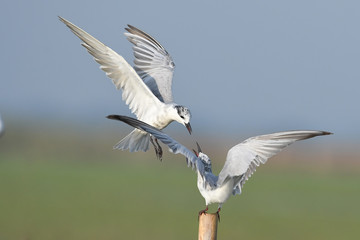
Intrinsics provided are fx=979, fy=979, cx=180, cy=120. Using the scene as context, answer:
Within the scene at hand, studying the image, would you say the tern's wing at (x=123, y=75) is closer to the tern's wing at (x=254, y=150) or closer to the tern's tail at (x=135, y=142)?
the tern's tail at (x=135, y=142)

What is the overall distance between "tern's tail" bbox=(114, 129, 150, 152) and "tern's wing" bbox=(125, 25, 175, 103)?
0.47 meters

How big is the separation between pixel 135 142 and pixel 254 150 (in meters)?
1.97

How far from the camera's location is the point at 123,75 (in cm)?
774

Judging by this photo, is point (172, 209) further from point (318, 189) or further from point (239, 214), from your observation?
point (318, 189)

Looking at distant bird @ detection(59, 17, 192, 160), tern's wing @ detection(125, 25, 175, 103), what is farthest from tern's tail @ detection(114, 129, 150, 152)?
tern's wing @ detection(125, 25, 175, 103)

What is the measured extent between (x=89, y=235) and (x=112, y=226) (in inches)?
59.9

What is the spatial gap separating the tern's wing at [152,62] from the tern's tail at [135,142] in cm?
47

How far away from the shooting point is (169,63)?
8.46m

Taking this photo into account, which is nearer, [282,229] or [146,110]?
[146,110]

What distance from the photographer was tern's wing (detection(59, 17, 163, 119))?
7617mm

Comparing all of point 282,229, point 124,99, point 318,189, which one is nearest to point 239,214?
point 282,229

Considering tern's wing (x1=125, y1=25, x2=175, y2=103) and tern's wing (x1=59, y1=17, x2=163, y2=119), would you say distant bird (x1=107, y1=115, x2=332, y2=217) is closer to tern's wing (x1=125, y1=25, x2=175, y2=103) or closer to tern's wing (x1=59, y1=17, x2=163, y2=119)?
tern's wing (x1=59, y1=17, x2=163, y2=119)

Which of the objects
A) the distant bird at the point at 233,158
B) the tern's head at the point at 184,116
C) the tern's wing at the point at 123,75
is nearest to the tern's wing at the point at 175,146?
the distant bird at the point at 233,158

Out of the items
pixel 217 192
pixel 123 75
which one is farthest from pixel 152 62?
pixel 217 192
